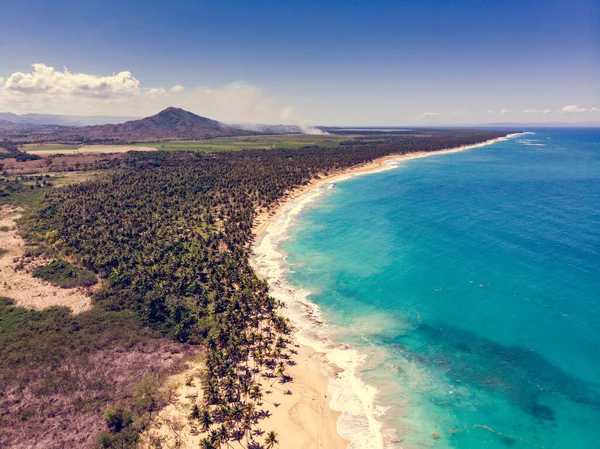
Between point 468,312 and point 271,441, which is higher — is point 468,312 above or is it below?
above

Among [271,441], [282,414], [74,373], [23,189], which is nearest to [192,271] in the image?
[74,373]

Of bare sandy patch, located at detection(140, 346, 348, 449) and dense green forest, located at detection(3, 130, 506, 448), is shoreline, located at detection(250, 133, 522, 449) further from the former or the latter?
dense green forest, located at detection(3, 130, 506, 448)

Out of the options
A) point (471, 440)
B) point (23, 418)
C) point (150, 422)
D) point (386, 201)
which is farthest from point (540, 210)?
point (23, 418)

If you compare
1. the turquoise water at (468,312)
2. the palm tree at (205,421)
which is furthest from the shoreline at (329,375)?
the palm tree at (205,421)

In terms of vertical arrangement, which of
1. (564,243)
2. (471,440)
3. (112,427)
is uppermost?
(564,243)

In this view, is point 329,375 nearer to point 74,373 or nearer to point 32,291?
point 74,373

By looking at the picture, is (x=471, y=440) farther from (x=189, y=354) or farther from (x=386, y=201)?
(x=386, y=201)
